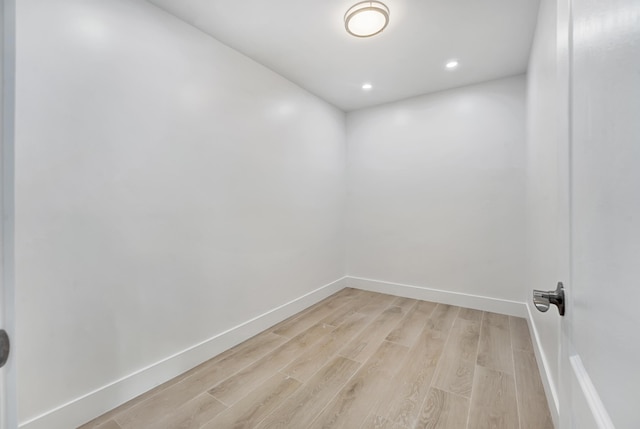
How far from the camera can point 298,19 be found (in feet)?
6.47

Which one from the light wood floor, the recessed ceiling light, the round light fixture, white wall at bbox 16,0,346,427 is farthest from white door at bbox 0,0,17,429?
the recessed ceiling light

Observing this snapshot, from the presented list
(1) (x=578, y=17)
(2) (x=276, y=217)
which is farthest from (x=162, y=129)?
(1) (x=578, y=17)

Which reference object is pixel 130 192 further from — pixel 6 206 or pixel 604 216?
pixel 604 216

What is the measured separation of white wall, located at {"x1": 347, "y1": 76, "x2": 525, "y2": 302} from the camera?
2.87 meters

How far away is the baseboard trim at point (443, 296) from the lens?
9.37 feet

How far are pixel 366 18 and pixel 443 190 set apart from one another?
7.05ft

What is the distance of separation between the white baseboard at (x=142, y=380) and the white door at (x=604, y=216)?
84.9 inches

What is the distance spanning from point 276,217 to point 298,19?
174 cm

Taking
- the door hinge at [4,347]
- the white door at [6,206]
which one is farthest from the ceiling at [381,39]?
the door hinge at [4,347]

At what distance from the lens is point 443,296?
3.23 metres

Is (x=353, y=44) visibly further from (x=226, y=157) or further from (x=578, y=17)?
(x=578, y=17)

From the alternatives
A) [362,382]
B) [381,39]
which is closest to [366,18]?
[381,39]

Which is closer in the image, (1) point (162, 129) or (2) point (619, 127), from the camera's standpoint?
(2) point (619, 127)

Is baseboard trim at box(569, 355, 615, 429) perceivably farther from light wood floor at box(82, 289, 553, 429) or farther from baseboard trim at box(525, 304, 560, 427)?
light wood floor at box(82, 289, 553, 429)
